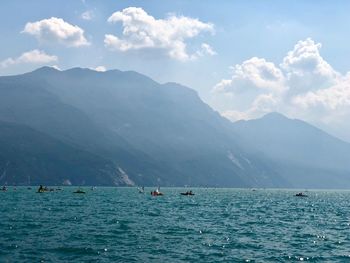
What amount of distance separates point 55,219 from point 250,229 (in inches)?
1224

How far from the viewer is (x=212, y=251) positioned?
46.9 m

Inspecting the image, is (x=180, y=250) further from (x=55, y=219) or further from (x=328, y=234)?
(x=55, y=219)

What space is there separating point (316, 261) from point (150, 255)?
15807 millimetres

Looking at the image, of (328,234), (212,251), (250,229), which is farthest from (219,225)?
(212,251)

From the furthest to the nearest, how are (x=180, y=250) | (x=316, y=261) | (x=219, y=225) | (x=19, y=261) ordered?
(x=219, y=225), (x=180, y=250), (x=316, y=261), (x=19, y=261)

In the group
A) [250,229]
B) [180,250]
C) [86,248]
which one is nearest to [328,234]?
[250,229]

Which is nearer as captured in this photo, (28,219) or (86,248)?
(86,248)

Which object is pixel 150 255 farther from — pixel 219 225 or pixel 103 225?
pixel 219 225

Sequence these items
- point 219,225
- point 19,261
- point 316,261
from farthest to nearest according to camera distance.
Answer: point 219,225, point 316,261, point 19,261

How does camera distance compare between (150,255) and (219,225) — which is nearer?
(150,255)

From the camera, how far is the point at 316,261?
4341 cm

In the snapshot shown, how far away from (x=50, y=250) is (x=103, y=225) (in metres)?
22.3

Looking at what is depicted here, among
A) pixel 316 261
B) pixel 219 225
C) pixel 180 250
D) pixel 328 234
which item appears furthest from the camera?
pixel 219 225

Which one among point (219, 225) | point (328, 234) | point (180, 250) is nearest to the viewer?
point (180, 250)
